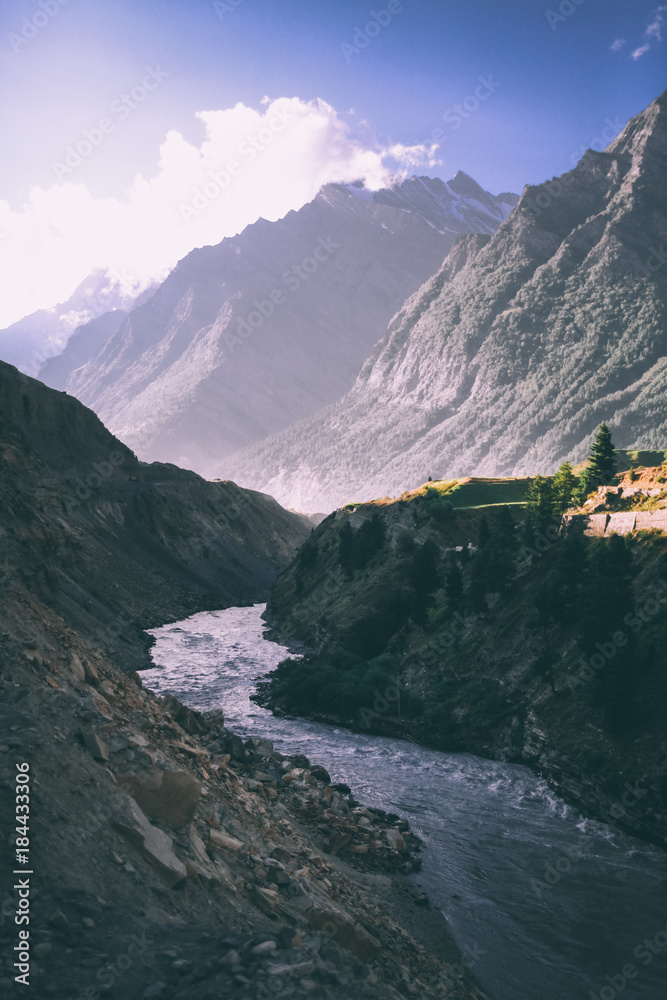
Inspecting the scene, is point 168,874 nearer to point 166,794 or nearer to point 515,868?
point 166,794

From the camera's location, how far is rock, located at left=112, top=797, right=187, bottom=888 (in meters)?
14.4

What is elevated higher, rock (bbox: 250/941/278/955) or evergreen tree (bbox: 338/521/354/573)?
evergreen tree (bbox: 338/521/354/573)

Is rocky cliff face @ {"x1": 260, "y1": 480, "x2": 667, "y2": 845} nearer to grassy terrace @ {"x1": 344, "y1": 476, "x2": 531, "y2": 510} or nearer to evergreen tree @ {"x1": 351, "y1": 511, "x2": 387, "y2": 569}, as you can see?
evergreen tree @ {"x1": 351, "y1": 511, "x2": 387, "y2": 569}

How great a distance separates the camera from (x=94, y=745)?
1645 centimetres

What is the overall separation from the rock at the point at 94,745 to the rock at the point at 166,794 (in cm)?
68

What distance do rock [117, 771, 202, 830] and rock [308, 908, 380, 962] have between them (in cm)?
405

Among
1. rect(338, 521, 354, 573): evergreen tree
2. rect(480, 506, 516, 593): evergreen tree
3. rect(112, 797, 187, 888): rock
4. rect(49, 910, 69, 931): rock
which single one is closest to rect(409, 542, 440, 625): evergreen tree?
rect(480, 506, 516, 593): evergreen tree

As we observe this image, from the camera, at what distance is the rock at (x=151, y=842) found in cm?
1439

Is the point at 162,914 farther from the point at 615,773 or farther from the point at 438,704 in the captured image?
the point at 438,704

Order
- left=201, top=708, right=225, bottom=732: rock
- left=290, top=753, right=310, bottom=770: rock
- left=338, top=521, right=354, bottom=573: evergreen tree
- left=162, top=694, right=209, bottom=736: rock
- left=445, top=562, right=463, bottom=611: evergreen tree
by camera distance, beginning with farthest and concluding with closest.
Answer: left=338, top=521, right=354, bottom=573: evergreen tree → left=445, top=562, right=463, bottom=611: evergreen tree → left=290, top=753, right=310, bottom=770: rock → left=201, top=708, right=225, bottom=732: rock → left=162, top=694, right=209, bottom=736: rock

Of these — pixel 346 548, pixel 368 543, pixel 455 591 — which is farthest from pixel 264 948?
pixel 346 548

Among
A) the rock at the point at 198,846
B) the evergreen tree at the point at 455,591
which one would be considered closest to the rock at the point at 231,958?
the rock at the point at 198,846

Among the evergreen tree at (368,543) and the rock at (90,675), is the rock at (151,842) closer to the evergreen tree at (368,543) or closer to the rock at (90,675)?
the rock at (90,675)

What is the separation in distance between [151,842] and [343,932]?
569 centimetres
